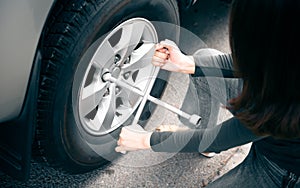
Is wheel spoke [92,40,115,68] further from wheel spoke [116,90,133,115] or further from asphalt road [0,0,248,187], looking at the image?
asphalt road [0,0,248,187]

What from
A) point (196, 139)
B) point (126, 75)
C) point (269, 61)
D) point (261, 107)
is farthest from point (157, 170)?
point (269, 61)

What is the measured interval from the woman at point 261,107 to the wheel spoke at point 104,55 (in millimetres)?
354

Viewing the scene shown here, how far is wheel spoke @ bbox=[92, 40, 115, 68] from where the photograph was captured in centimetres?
195

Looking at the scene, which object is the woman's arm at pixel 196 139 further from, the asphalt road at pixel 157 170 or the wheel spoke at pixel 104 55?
the asphalt road at pixel 157 170

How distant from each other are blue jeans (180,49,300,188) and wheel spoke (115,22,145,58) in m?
0.27

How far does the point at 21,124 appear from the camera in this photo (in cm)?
173

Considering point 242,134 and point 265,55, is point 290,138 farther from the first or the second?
point 265,55

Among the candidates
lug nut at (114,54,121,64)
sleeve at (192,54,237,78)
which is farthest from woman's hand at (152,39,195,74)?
lug nut at (114,54,121,64)

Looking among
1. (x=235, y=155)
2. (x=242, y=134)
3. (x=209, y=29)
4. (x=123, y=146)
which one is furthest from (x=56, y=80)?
(x=209, y=29)

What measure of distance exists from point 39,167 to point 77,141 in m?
0.28

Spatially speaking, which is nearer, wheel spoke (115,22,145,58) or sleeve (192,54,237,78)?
sleeve (192,54,237,78)

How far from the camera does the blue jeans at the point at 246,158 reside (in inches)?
65.7

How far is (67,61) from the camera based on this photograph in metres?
1.76

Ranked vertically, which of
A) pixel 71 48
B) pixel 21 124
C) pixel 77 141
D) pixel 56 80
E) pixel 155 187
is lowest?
pixel 155 187
